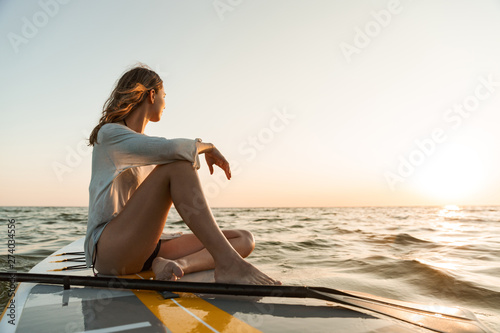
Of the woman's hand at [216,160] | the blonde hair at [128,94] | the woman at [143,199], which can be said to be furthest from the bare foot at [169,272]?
the blonde hair at [128,94]

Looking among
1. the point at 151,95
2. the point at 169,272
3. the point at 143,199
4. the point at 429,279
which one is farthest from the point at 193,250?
the point at 429,279

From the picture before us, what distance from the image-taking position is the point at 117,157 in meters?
1.91

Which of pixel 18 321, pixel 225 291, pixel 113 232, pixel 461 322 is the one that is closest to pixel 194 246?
pixel 113 232

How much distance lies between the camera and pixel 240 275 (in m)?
1.75

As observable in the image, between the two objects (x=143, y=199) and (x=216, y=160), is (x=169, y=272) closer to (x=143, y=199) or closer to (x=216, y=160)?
(x=143, y=199)

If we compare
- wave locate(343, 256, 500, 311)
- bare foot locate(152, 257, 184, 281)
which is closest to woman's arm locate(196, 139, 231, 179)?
bare foot locate(152, 257, 184, 281)

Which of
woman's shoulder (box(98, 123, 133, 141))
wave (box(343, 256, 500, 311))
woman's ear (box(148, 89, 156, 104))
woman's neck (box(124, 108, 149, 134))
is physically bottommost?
wave (box(343, 256, 500, 311))

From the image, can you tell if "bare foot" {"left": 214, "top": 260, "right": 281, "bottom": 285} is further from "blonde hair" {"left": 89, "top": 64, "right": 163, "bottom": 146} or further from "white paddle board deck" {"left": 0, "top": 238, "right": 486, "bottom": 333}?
"blonde hair" {"left": 89, "top": 64, "right": 163, "bottom": 146}

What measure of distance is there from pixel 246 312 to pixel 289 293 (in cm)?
27

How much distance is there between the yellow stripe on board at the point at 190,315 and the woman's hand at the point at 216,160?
3.24ft

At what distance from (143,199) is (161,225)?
231mm

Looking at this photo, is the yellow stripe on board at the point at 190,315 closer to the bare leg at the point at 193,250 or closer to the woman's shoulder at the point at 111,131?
the bare leg at the point at 193,250

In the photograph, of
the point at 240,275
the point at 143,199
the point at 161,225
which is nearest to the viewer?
the point at 240,275

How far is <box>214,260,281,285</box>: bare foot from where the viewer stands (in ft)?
5.68
